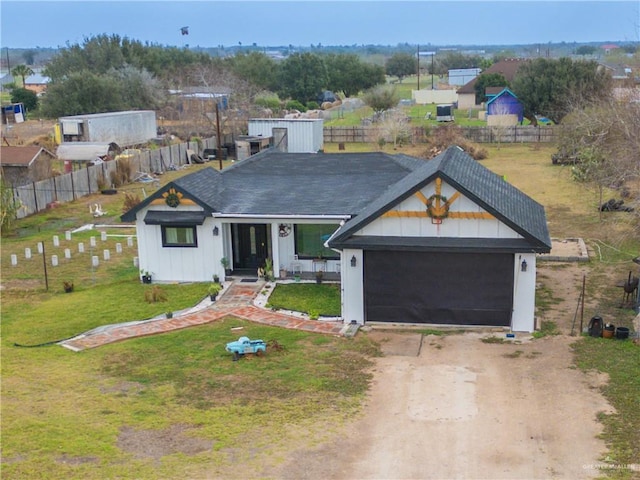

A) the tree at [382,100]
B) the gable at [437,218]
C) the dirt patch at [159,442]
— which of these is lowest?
the dirt patch at [159,442]

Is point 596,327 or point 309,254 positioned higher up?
point 309,254

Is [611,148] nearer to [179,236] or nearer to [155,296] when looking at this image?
[179,236]

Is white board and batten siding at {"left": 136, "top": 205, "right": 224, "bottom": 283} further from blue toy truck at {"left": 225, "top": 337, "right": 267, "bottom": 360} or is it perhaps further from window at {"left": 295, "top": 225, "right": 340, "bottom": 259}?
blue toy truck at {"left": 225, "top": 337, "right": 267, "bottom": 360}

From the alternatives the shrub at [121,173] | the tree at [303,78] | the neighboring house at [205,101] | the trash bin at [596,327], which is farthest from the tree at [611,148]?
the tree at [303,78]

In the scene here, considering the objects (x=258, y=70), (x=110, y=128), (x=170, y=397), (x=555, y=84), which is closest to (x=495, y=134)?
(x=555, y=84)

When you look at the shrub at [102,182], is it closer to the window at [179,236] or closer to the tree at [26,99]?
the window at [179,236]

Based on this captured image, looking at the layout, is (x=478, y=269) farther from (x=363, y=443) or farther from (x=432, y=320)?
(x=363, y=443)

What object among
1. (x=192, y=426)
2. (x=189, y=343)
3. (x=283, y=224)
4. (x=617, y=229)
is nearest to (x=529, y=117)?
(x=617, y=229)
